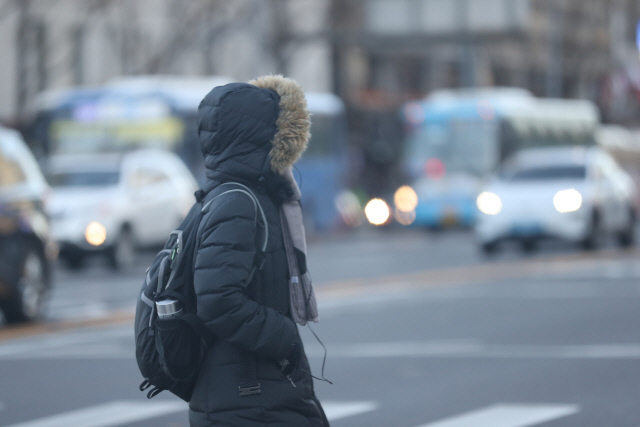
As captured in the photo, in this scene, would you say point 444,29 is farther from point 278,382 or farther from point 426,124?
point 278,382

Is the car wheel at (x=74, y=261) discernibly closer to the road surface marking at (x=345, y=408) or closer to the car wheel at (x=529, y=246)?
the car wheel at (x=529, y=246)

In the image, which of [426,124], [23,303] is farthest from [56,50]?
[23,303]

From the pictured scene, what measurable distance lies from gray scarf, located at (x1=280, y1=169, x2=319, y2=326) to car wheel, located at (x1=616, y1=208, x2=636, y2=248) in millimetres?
19861

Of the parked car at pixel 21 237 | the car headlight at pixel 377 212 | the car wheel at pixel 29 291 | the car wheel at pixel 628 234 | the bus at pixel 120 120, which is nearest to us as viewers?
the parked car at pixel 21 237

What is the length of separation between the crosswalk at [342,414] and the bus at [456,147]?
24.8m

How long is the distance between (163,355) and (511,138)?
31325 millimetres

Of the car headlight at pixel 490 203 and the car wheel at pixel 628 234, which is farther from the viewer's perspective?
the car wheel at pixel 628 234

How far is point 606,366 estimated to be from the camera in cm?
959

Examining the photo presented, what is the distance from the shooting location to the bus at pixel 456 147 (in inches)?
1296

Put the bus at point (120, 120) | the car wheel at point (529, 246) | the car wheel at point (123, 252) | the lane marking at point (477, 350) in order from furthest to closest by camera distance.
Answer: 1. the bus at point (120, 120)
2. the car wheel at point (529, 246)
3. the car wheel at point (123, 252)
4. the lane marking at point (477, 350)

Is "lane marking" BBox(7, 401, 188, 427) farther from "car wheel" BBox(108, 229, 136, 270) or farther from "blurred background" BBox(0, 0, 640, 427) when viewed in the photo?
"car wheel" BBox(108, 229, 136, 270)

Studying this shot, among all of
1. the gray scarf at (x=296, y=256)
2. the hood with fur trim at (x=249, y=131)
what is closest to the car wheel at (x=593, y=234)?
the gray scarf at (x=296, y=256)

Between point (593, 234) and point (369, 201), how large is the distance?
26747mm

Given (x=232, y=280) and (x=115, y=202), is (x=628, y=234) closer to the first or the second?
(x=115, y=202)
